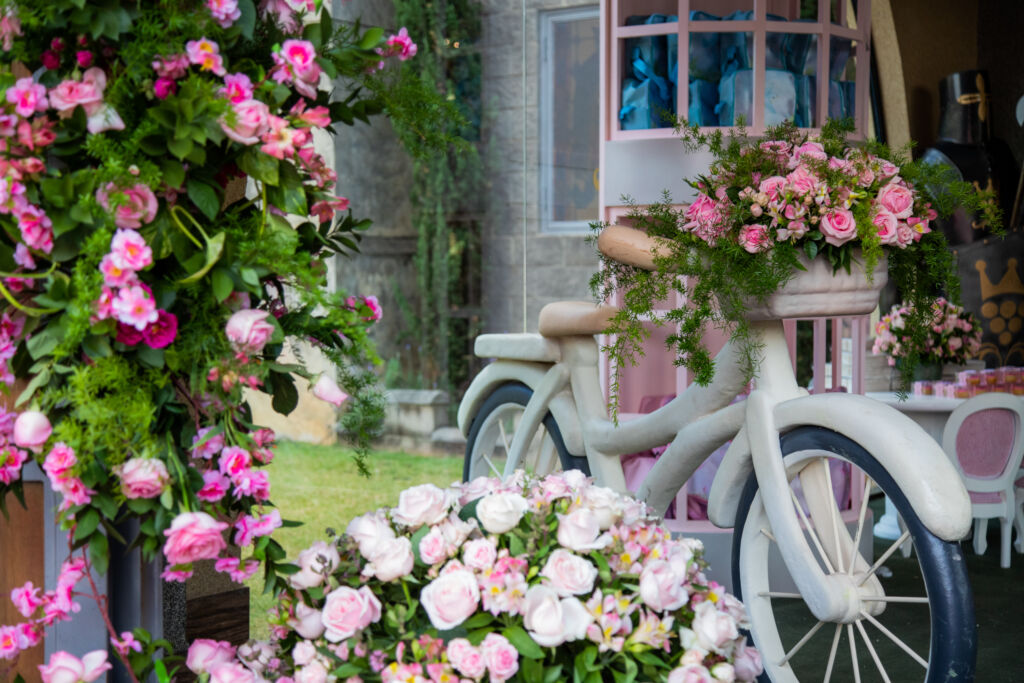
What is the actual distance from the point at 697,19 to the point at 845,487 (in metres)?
1.64

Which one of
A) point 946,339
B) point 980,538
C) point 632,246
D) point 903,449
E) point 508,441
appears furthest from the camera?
point 946,339

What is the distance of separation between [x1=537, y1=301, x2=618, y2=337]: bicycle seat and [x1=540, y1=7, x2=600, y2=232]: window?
3.53m

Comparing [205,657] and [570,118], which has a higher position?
[570,118]

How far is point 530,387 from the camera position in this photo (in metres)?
2.97

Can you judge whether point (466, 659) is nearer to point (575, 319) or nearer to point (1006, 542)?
Result: point (575, 319)

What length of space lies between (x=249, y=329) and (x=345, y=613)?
0.33 metres

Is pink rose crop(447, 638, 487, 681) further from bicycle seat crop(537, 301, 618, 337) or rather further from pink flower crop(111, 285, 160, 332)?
bicycle seat crop(537, 301, 618, 337)

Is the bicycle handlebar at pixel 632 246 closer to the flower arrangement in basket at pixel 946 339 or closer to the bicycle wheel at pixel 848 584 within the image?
the bicycle wheel at pixel 848 584

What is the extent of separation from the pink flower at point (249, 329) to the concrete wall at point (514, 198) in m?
5.23

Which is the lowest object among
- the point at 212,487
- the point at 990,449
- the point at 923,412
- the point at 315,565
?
the point at 990,449

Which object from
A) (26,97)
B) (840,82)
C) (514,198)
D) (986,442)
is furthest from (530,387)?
(514,198)

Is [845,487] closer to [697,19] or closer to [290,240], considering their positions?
[697,19]

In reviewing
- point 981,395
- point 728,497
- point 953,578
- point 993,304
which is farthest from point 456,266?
point 953,578

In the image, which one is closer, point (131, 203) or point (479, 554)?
point (131, 203)
